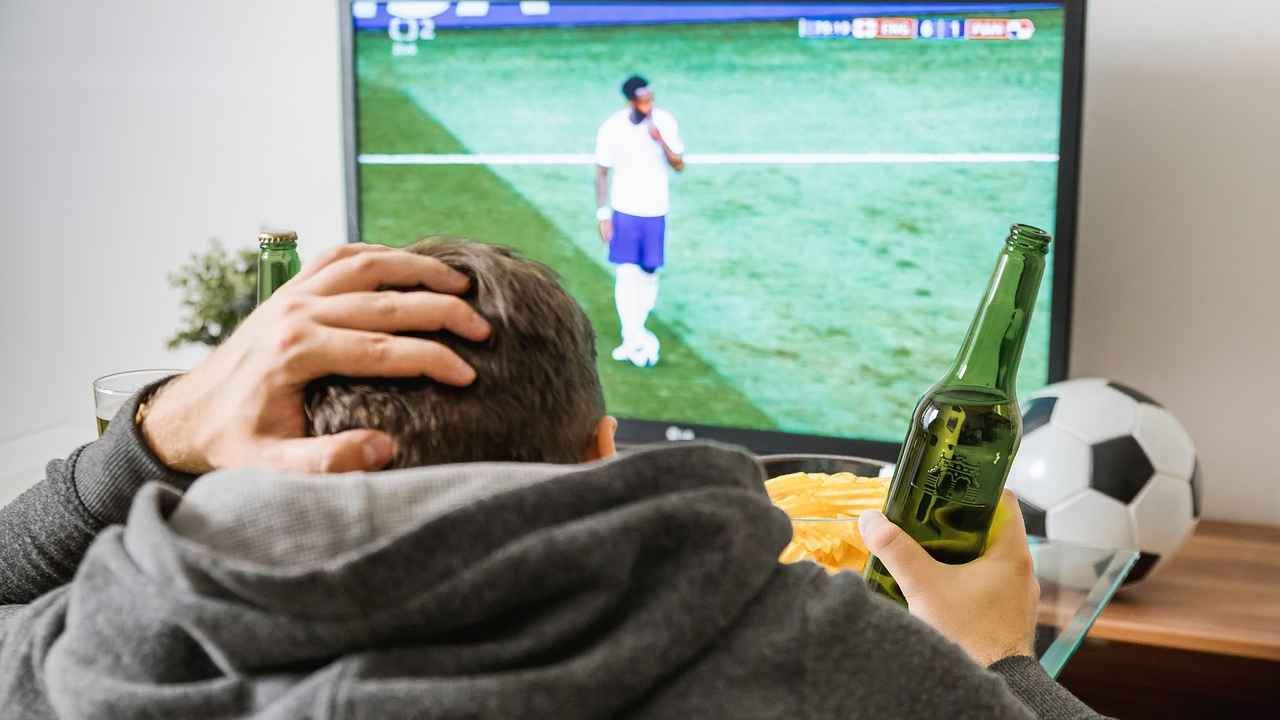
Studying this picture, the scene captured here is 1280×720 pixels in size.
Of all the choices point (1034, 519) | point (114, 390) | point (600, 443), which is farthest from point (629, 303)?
point (600, 443)

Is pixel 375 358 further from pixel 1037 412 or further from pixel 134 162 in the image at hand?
pixel 134 162

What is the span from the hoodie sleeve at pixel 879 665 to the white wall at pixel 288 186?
1.50m

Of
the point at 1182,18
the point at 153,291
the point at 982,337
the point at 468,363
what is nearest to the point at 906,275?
the point at 1182,18

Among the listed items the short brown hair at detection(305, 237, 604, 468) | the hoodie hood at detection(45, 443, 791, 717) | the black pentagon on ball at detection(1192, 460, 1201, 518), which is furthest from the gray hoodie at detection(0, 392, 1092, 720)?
the black pentagon on ball at detection(1192, 460, 1201, 518)

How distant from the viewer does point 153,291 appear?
2582 millimetres

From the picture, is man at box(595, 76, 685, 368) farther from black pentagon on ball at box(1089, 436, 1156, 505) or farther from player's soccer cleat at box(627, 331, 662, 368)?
black pentagon on ball at box(1089, 436, 1156, 505)

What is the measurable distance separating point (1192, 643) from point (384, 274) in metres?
1.25

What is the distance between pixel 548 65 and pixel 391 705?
1.62 meters

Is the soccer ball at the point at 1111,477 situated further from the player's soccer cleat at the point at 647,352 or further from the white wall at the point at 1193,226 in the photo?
the player's soccer cleat at the point at 647,352

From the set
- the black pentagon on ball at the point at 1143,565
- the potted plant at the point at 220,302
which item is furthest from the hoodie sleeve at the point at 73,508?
the black pentagon on ball at the point at 1143,565

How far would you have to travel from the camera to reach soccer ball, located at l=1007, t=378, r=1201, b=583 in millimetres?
1479

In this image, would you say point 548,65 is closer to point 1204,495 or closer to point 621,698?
point 1204,495

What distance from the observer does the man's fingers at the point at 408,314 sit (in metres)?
0.56

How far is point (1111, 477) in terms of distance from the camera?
148 cm
